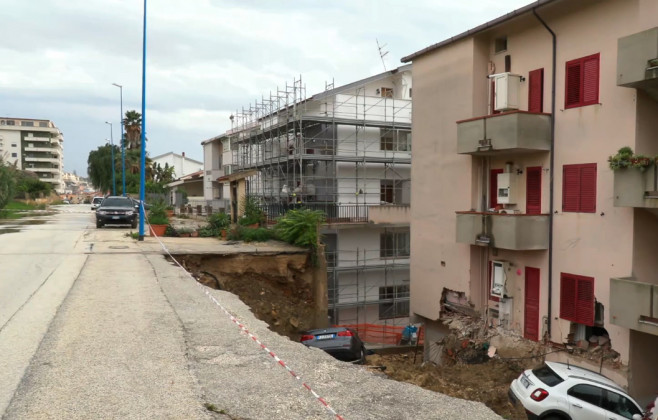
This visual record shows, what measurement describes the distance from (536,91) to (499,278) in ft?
18.4

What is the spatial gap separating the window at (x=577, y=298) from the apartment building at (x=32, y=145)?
111876 mm

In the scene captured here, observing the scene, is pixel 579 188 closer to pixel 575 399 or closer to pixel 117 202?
pixel 575 399

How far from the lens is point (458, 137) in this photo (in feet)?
51.7

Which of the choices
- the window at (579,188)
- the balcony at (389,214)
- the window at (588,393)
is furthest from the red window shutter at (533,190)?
the balcony at (389,214)

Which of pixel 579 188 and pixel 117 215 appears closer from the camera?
pixel 579 188

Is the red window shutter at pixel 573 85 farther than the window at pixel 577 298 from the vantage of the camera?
Yes

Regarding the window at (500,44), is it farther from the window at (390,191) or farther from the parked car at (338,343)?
the window at (390,191)

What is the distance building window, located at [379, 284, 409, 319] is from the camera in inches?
1073

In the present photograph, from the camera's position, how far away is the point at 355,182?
27969mm

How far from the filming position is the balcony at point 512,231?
14109 mm

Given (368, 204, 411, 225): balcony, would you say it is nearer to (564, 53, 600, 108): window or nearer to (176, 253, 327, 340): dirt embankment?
(176, 253, 327, 340): dirt embankment

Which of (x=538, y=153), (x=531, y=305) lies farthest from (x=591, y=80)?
(x=531, y=305)

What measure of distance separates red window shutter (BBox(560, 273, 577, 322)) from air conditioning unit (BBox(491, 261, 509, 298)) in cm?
189

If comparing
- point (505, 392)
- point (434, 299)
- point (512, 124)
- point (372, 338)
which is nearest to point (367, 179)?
point (372, 338)
